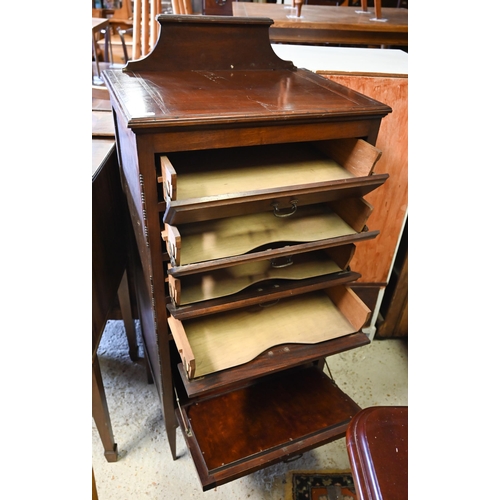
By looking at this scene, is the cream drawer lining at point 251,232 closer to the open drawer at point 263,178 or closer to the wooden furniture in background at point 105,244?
the open drawer at point 263,178

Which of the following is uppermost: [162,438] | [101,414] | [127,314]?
[127,314]

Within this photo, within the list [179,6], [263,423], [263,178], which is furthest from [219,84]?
[179,6]

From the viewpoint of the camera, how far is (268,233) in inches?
38.2

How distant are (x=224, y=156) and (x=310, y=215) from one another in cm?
27

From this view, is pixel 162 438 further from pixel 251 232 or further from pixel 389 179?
pixel 389 179

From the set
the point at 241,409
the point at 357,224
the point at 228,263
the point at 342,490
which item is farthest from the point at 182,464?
the point at 357,224

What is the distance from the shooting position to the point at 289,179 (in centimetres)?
93

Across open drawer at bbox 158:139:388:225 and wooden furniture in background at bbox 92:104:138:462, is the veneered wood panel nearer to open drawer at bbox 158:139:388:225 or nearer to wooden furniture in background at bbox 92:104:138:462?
open drawer at bbox 158:139:388:225

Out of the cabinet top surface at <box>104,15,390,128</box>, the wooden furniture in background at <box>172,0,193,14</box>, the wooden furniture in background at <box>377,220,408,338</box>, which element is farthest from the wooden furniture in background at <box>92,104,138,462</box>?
the wooden furniture in background at <box>377,220,408,338</box>

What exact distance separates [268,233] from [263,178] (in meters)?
0.13

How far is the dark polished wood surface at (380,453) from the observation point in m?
0.61

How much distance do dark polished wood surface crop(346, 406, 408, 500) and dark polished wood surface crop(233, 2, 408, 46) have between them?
175cm

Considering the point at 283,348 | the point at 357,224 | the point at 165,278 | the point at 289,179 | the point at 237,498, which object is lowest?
the point at 237,498

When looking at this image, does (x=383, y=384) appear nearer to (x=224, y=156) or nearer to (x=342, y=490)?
(x=342, y=490)
